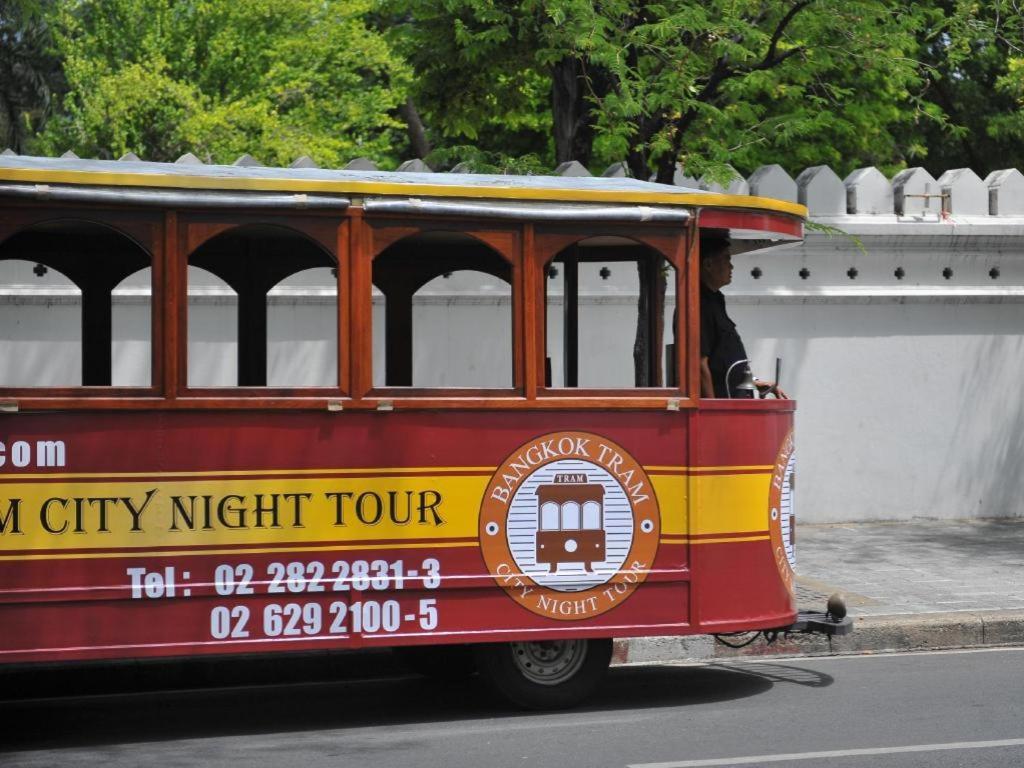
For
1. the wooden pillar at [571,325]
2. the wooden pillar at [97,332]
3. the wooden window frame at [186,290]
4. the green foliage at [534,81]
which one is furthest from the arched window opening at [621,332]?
the green foliage at [534,81]

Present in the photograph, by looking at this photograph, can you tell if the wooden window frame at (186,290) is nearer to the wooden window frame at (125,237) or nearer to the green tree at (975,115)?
the wooden window frame at (125,237)

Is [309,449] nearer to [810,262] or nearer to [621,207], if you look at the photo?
[621,207]

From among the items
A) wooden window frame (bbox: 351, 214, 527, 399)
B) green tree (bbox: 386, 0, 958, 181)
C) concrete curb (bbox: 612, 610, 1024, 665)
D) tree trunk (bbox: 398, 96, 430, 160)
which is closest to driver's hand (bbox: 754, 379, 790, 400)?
wooden window frame (bbox: 351, 214, 527, 399)

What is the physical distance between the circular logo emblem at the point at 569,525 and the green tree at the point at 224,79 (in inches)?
842

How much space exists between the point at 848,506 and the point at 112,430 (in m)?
8.51

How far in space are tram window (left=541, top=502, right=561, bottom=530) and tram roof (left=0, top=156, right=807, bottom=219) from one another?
141cm

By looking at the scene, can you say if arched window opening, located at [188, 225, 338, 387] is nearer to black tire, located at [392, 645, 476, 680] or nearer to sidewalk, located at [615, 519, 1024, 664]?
black tire, located at [392, 645, 476, 680]

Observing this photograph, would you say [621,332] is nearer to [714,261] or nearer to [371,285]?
[714,261]

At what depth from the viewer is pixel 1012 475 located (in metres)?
14.4

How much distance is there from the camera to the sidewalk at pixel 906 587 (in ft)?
31.0

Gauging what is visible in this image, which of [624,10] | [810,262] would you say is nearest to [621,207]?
[624,10]

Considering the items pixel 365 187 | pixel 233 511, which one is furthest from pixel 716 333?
pixel 233 511

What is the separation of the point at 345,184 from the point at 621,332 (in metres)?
2.65

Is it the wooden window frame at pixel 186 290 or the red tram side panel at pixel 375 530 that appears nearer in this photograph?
the red tram side panel at pixel 375 530
